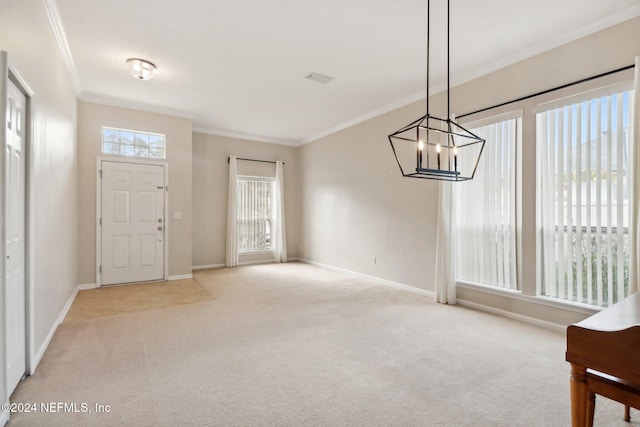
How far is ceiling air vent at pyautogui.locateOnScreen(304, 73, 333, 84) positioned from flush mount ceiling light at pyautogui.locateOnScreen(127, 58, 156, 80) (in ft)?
6.33

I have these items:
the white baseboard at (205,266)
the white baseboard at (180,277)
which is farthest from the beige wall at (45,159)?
the white baseboard at (205,266)

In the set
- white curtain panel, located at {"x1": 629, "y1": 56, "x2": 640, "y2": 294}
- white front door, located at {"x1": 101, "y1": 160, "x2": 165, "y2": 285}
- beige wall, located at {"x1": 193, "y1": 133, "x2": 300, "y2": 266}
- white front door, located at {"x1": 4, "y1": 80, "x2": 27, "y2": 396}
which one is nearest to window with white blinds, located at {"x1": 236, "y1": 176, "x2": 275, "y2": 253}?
beige wall, located at {"x1": 193, "y1": 133, "x2": 300, "y2": 266}

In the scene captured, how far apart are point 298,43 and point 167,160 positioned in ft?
11.3

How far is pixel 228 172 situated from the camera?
275 inches

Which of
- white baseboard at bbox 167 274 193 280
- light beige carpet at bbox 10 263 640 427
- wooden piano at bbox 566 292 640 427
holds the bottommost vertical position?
light beige carpet at bbox 10 263 640 427

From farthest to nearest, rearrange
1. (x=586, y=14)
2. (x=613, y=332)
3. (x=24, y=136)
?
(x=586, y=14)
(x=24, y=136)
(x=613, y=332)

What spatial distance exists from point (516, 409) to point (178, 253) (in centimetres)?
541

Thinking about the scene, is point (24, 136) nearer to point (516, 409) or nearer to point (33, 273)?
point (33, 273)

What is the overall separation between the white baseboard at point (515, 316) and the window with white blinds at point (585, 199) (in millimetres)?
303

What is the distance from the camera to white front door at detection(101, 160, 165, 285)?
5121 millimetres

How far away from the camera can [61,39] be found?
326cm

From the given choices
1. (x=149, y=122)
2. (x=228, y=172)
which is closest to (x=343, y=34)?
(x=149, y=122)

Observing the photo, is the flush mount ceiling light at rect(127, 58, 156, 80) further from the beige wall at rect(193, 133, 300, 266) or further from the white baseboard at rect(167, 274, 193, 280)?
the white baseboard at rect(167, 274, 193, 280)

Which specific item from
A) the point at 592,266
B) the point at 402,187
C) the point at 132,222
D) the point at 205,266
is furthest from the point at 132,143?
the point at 592,266
